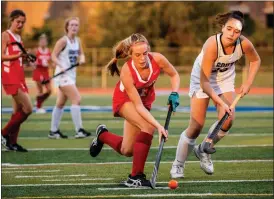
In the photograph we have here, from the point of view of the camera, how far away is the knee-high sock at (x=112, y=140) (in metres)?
9.26

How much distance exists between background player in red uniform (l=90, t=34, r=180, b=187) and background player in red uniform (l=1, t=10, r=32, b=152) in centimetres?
327

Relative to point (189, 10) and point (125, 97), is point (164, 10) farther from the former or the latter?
point (125, 97)

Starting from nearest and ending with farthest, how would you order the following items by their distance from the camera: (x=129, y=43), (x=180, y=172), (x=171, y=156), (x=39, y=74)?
(x=129, y=43), (x=180, y=172), (x=171, y=156), (x=39, y=74)

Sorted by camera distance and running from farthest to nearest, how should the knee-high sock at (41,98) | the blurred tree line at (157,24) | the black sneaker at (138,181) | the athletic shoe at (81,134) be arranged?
the blurred tree line at (157,24) → the knee-high sock at (41,98) → the athletic shoe at (81,134) → the black sneaker at (138,181)

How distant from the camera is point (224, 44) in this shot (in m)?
8.51

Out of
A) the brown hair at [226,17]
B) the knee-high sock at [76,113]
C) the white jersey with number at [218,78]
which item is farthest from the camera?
the knee-high sock at [76,113]

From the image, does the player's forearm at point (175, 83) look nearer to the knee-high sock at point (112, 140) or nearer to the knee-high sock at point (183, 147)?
the knee-high sock at point (183, 147)

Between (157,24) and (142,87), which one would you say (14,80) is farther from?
(157,24)

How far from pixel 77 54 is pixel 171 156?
3574 mm

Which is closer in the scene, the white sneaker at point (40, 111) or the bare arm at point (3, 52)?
the bare arm at point (3, 52)

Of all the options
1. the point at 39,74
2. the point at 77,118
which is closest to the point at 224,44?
the point at 77,118

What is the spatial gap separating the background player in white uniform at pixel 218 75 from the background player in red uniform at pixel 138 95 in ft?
1.10

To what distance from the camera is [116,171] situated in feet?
32.7

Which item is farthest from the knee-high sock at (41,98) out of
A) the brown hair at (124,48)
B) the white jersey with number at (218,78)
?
the brown hair at (124,48)
